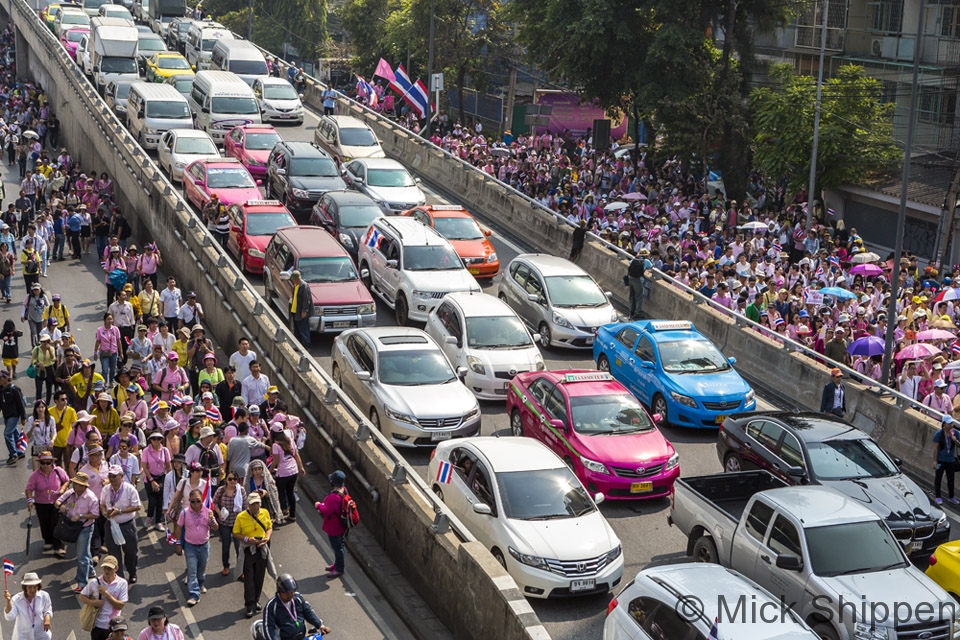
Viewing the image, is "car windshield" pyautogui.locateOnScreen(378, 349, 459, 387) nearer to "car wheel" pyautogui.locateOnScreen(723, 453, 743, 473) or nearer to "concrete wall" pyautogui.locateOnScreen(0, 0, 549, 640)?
"concrete wall" pyautogui.locateOnScreen(0, 0, 549, 640)

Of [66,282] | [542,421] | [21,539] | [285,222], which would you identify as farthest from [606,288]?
[21,539]

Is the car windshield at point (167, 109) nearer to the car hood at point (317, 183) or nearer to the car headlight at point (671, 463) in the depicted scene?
the car hood at point (317, 183)

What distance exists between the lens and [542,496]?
15141mm

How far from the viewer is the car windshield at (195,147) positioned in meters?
33.9

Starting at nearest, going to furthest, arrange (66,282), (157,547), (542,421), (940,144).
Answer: (157,547) < (542,421) < (66,282) < (940,144)

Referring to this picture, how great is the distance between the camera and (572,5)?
42094 millimetres

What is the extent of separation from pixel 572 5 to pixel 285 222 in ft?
60.0

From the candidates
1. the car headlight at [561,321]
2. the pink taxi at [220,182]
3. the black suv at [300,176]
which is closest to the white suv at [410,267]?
the car headlight at [561,321]

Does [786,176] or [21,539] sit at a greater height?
[786,176]

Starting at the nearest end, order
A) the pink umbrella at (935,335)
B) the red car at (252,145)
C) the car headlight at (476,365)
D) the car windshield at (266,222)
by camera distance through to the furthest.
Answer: the car headlight at (476,365) < the pink umbrella at (935,335) < the car windshield at (266,222) < the red car at (252,145)

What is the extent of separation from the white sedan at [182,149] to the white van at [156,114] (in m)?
2.22

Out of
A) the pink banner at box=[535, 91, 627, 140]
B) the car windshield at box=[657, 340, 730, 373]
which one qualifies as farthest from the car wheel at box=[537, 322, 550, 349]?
the pink banner at box=[535, 91, 627, 140]

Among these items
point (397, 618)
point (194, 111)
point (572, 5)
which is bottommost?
point (397, 618)

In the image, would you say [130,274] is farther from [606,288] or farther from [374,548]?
[374,548]
